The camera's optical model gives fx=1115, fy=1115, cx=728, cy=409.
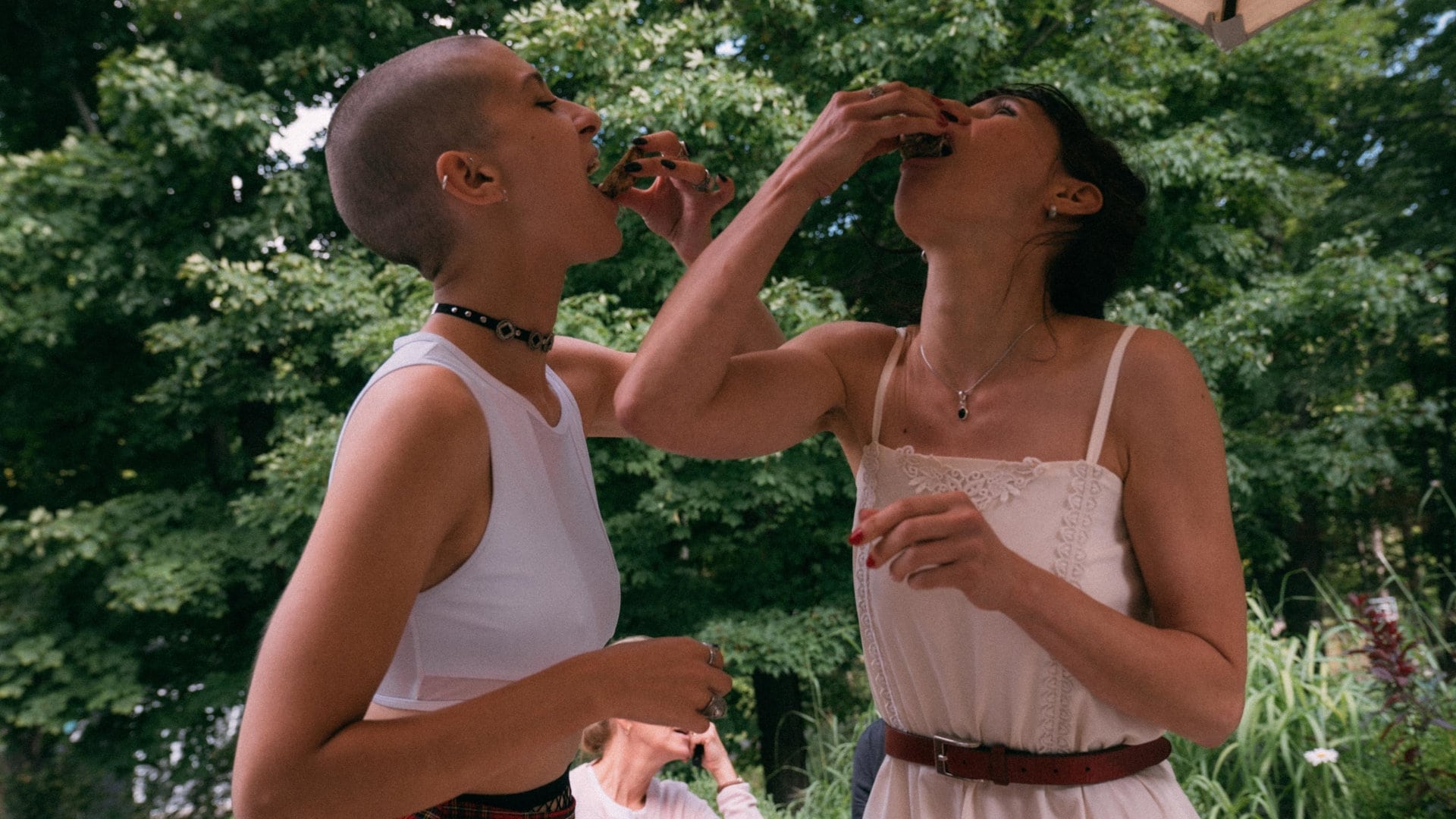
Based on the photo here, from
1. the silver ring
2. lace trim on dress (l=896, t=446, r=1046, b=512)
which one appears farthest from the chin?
the silver ring

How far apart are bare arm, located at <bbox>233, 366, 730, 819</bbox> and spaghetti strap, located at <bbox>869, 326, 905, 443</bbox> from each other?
479 millimetres

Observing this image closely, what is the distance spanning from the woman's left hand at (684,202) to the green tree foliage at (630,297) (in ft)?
14.6

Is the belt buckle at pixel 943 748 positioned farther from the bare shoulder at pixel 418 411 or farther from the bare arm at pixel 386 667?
the bare shoulder at pixel 418 411

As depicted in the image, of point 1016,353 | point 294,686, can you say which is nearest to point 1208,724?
point 1016,353

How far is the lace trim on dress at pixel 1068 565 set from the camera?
3.65 feet

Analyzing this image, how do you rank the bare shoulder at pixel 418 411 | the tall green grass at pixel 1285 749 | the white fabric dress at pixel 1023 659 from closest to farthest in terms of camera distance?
the bare shoulder at pixel 418 411 → the white fabric dress at pixel 1023 659 → the tall green grass at pixel 1285 749

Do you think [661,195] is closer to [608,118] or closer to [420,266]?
[420,266]

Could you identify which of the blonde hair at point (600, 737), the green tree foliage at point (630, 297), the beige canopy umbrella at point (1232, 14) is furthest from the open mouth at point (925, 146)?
the green tree foliage at point (630, 297)

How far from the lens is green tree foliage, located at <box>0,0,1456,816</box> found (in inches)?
246

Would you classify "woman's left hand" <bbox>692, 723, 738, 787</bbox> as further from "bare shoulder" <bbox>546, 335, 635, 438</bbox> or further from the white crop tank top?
the white crop tank top

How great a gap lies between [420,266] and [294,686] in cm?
47

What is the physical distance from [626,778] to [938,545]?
7.90 ft

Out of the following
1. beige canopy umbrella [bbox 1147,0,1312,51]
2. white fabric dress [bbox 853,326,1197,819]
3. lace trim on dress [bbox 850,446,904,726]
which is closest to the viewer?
white fabric dress [bbox 853,326,1197,819]

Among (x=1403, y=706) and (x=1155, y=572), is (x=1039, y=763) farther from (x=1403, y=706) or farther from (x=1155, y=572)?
(x=1403, y=706)
